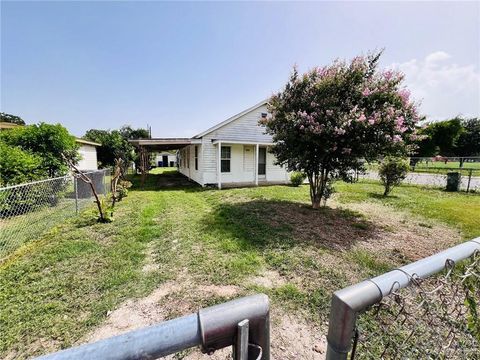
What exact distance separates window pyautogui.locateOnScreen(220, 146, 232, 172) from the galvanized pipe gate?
1319 cm

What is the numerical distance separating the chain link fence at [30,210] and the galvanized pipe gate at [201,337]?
5.49 metres

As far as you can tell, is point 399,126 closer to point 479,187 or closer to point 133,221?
point 133,221

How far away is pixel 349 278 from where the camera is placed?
3.55 metres

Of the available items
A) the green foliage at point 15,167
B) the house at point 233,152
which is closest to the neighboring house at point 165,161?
the house at point 233,152

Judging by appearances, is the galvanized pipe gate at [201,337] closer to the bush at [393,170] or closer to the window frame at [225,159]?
the bush at [393,170]

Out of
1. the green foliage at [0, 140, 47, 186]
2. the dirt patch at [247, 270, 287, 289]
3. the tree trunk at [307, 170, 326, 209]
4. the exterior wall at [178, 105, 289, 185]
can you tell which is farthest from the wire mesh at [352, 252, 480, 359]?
the exterior wall at [178, 105, 289, 185]

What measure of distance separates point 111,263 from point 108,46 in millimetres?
10180

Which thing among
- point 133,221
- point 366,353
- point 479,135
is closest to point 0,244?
point 133,221

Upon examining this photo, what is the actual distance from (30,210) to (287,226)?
6958mm

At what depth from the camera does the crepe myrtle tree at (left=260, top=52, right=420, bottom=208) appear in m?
6.02

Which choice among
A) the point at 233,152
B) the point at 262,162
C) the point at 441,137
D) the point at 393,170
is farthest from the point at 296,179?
the point at 441,137

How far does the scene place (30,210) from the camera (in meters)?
6.03

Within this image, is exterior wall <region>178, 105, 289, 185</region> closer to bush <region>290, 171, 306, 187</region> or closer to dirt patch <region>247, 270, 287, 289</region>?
bush <region>290, 171, 306, 187</region>

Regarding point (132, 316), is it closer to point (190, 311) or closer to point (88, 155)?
point (190, 311)
